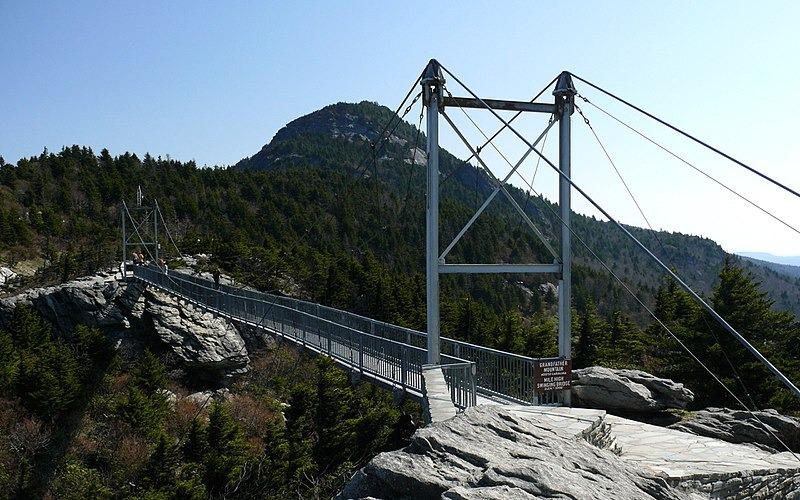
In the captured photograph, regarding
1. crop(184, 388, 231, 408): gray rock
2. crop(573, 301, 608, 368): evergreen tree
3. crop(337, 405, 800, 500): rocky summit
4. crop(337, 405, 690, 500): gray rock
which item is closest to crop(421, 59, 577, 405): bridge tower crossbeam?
crop(337, 405, 800, 500): rocky summit

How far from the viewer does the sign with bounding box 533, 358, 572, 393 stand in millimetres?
9570

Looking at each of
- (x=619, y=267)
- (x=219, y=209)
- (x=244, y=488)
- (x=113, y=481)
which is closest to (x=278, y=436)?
(x=244, y=488)

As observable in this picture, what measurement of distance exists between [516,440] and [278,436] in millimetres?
15757

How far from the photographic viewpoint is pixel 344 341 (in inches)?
542

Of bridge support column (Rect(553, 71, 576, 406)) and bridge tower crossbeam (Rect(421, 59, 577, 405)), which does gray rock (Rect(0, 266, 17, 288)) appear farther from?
bridge support column (Rect(553, 71, 576, 406))

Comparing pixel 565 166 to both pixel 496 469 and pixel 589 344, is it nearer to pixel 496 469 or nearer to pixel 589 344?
pixel 496 469

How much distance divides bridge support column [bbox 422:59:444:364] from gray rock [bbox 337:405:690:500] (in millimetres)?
3451

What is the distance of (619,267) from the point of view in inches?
5354

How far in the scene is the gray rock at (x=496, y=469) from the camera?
5.16 meters

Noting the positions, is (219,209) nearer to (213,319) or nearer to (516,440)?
(213,319)

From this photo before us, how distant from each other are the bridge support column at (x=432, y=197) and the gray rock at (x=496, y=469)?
345cm

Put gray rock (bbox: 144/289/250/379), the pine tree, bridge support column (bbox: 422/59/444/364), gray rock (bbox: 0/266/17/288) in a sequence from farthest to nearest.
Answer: gray rock (bbox: 0/266/17/288) < gray rock (bbox: 144/289/250/379) < the pine tree < bridge support column (bbox: 422/59/444/364)

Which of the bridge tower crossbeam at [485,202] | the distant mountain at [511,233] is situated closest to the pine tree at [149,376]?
the bridge tower crossbeam at [485,202]

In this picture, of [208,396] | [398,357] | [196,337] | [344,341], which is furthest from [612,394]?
[196,337]
